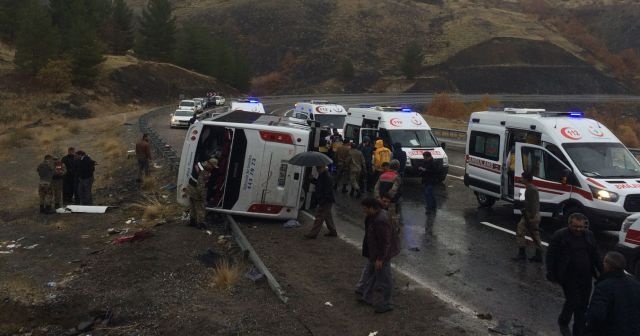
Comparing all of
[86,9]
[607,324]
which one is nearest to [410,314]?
[607,324]

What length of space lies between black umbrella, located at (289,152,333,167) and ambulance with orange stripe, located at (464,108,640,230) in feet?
14.1

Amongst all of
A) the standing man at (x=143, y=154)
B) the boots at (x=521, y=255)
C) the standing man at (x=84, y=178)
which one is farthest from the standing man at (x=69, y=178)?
the boots at (x=521, y=255)

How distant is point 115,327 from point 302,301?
252cm

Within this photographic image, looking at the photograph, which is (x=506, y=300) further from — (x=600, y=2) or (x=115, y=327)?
(x=600, y=2)

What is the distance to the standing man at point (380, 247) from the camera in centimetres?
745

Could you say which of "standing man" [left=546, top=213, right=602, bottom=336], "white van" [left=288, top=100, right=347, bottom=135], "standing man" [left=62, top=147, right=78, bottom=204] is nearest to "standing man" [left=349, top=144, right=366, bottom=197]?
"standing man" [left=62, top=147, right=78, bottom=204]

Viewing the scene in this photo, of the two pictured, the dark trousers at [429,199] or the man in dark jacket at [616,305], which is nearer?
the man in dark jacket at [616,305]

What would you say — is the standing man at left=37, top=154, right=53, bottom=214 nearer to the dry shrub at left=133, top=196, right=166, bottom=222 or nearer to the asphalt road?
the dry shrub at left=133, top=196, right=166, bottom=222

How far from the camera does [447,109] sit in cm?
6006

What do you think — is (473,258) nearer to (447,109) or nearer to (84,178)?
(84,178)

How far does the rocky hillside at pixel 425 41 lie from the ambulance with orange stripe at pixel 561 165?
6810 centimetres

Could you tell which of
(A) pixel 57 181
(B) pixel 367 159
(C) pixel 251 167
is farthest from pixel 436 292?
(A) pixel 57 181

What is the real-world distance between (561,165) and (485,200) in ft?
10.2

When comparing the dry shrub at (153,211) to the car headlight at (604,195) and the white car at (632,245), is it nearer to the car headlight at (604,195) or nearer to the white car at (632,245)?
the car headlight at (604,195)
